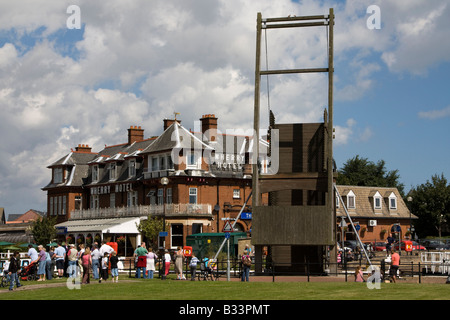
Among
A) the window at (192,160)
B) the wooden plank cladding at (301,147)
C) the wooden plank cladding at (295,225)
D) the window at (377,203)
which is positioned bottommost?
the wooden plank cladding at (295,225)

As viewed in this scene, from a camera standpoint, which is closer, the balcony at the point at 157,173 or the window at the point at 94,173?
the balcony at the point at 157,173

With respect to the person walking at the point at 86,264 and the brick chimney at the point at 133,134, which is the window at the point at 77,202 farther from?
the person walking at the point at 86,264

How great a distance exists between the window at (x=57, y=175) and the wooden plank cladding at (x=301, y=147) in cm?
4370

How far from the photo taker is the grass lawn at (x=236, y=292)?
21.4 metres

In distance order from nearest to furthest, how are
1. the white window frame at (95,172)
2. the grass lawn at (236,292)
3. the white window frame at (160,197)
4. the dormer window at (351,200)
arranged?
the grass lawn at (236,292), the white window frame at (160,197), the white window frame at (95,172), the dormer window at (351,200)

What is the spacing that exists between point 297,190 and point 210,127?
2923 centimetres

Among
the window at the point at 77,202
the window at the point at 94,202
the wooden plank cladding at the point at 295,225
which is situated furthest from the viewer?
the window at the point at 77,202

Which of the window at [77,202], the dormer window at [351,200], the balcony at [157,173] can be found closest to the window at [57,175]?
the window at [77,202]

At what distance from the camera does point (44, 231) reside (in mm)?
66312

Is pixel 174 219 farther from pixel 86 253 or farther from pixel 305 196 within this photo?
pixel 86 253

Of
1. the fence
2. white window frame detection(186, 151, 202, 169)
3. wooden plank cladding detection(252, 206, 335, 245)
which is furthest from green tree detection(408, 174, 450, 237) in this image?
wooden plank cladding detection(252, 206, 335, 245)

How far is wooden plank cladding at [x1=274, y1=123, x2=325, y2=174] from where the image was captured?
112ft

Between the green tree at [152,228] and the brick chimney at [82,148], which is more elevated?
the brick chimney at [82,148]

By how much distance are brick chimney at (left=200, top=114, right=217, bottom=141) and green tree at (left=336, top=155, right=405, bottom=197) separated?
39655 mm
